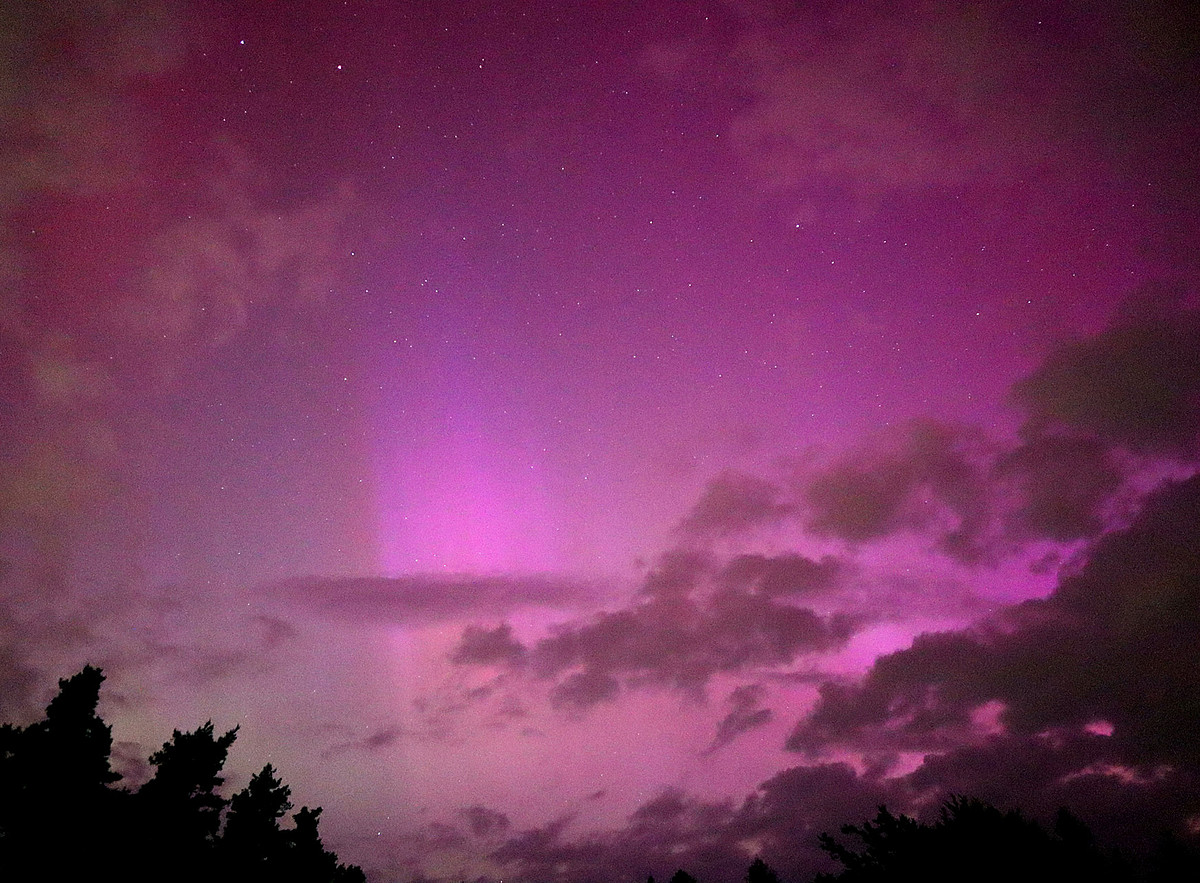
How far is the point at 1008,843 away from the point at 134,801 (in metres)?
30.2

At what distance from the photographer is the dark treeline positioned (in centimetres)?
1173

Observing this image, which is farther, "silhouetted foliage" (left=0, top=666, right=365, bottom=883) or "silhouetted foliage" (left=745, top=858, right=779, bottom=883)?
"silhouetted foliage" (left=745, top=858, right=779, bottom=883)

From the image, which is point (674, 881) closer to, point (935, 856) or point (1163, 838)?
point (1163, 838)

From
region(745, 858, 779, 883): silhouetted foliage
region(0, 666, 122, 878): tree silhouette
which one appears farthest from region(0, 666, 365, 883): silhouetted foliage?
region(745, 858, 779, 883): silhouetted foliage

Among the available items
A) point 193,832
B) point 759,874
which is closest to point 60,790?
point 193,832

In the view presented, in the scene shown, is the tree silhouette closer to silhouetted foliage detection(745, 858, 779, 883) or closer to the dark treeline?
the dark treeline

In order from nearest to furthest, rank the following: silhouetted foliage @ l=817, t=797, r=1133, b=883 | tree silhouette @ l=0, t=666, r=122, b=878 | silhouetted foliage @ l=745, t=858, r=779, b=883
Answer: silhouetted foliage @ l=817, t=797, r=1133, b=883 → tree silhouette @ l=0, t=666, r=122, b=878 → silhouetted foliage @ l=745, t=858, r=779, b=883

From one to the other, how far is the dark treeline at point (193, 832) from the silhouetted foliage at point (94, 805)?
0.04m

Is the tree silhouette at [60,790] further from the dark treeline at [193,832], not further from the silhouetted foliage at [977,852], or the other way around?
the silhouetted foliage at [977,852]

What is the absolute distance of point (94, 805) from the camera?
70.4 ft

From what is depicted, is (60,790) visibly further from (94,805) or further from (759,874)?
(759,874)

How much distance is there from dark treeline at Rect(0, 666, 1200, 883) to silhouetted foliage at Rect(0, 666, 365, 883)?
0.04 m

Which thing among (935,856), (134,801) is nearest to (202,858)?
(134,801)

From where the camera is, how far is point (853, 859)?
47.2 ft
